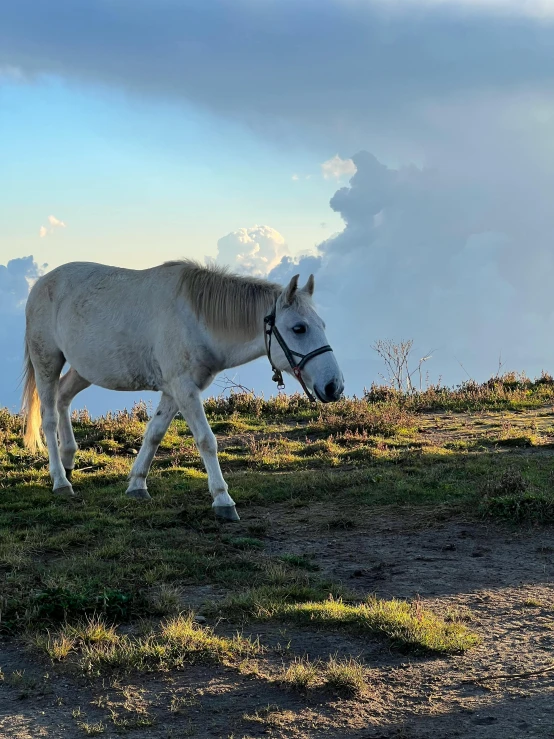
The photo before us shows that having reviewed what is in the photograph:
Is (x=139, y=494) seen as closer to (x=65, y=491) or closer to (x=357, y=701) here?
(x=65, y=491)

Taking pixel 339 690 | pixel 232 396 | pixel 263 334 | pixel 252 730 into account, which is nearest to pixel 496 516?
pixel 263 334

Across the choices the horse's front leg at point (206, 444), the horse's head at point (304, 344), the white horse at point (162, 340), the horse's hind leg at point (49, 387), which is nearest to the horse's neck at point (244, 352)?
the white horse at point (162, 340)

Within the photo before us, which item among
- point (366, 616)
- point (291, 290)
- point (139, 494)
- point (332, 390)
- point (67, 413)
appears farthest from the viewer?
point (67, 413)

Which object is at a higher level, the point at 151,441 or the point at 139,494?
the point at 151,441

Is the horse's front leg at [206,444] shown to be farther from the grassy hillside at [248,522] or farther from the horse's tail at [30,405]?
the horse's tail at [30,405]

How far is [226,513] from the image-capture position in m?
7.71

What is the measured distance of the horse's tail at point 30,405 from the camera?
10008 millimetres

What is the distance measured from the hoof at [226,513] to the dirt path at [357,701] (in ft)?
6.47

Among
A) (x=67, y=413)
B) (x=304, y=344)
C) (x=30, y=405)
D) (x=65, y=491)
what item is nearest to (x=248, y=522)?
(x=304, y=344)

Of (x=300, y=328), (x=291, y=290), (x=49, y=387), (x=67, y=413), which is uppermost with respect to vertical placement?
(x=291, y=290)

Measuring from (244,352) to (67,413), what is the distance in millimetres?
3142

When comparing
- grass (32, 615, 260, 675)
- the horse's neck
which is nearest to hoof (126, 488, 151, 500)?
the horse's neck

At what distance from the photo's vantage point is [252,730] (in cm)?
379

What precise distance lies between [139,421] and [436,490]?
5.81 meters
